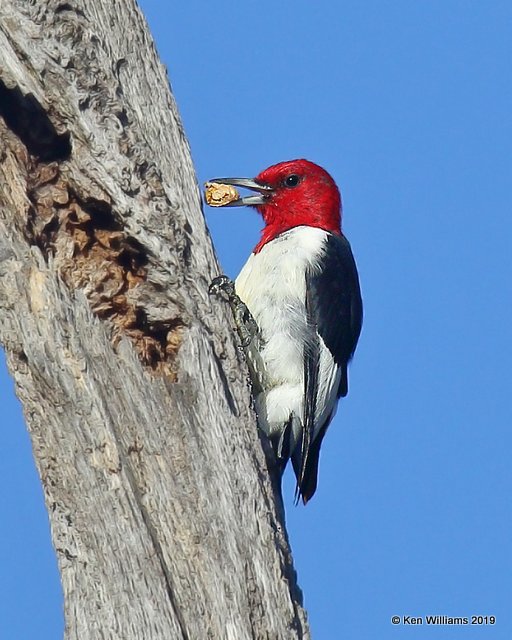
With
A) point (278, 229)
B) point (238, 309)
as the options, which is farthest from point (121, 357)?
point (278, 229)

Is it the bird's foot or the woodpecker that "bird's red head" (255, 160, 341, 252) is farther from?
the bird's foot

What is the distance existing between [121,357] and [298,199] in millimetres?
2677

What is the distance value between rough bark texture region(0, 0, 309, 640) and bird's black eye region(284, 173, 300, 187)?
222 cm

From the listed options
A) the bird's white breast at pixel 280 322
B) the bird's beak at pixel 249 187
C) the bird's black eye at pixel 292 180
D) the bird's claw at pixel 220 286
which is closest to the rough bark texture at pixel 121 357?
the bird's claw at pixel 220 286

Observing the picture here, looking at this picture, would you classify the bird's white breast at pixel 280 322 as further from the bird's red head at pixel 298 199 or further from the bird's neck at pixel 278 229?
the bird's red head at pixel 298 199

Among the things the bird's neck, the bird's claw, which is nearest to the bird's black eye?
the bird's neck

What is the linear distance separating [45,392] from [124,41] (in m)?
1.34

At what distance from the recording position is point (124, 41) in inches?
145

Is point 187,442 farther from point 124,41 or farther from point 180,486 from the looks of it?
point 124,41

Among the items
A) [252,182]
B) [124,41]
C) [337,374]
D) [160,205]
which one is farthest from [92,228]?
[252,182]

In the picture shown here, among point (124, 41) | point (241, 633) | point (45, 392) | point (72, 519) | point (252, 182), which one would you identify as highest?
point (252, 182)

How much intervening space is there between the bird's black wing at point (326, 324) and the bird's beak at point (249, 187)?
0.56 meters

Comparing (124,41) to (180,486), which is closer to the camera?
(180,486)

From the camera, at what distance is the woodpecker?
476 centimetres
